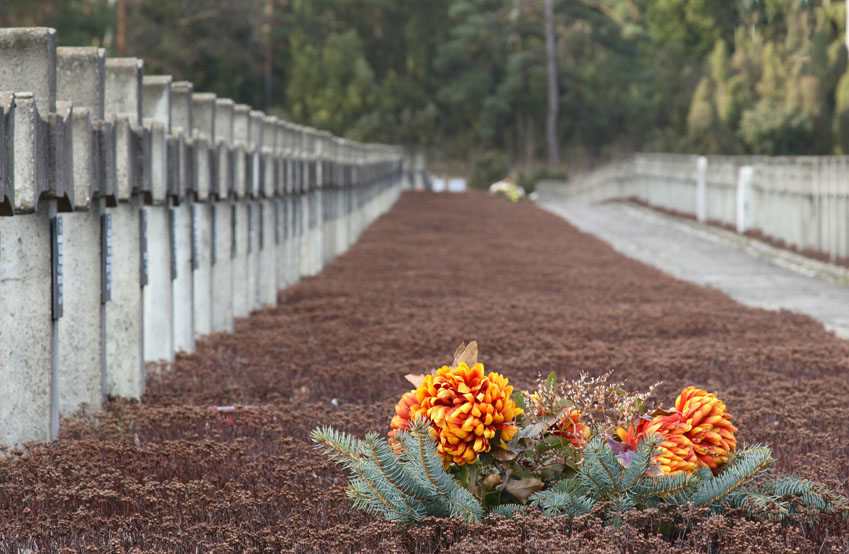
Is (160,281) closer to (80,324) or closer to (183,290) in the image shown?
(183,290)

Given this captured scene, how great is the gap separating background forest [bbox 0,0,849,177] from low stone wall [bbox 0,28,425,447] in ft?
139

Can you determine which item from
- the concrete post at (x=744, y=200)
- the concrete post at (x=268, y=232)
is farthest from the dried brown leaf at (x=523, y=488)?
the concrete post at (x=744, y=200)

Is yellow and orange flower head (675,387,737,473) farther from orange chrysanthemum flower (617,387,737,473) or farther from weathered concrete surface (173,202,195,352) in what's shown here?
weathered concrete surface (173,202,195,352)

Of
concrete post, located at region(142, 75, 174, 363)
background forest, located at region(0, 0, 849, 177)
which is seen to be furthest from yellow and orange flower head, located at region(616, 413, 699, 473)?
background forest, located at region(0, 0, 849, 177)

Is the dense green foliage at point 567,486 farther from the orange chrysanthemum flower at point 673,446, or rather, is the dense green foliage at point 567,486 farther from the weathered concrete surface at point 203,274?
the weathered concrete surface at point 203,274

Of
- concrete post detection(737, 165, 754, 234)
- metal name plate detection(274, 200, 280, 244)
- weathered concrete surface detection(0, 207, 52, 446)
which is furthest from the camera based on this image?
concrete post detection(737, 165, 754, 234)

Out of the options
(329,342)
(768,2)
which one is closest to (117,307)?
(329,342)

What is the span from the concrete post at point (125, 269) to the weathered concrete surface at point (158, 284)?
57 centimetres

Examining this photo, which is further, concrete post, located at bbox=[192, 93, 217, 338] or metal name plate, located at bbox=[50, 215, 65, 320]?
concrete post, located at bbox=[192, 93, 217, 338]

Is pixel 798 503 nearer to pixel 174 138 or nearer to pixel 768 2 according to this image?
pixel 174 138

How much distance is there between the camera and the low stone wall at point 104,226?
208 inches

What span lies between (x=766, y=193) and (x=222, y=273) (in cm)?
1390

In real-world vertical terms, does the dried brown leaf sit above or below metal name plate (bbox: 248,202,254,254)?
below

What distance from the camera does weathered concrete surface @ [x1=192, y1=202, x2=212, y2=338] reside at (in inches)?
361
